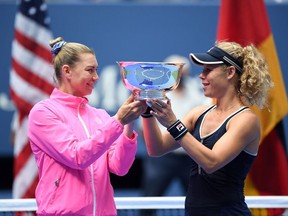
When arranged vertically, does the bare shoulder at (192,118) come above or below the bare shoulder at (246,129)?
below

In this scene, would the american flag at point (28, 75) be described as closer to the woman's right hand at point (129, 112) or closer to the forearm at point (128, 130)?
the forearm at point (128, 130)

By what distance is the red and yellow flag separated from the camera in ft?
17.2

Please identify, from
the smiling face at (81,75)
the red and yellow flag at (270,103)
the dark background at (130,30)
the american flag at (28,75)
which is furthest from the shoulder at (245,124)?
the dark background at (130,30)

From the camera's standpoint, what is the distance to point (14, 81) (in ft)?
22.3

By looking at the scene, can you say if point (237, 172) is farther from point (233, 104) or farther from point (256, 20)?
point (256, 20)

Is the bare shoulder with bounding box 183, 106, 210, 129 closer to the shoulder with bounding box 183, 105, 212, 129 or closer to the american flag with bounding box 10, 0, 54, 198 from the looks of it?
the shoulder with bounding box 183, 105, 212, 129

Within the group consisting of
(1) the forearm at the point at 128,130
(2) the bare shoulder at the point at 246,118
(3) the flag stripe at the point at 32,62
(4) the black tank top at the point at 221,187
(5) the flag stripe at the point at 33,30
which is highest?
(2) the bare shoulder at the point at 246,118

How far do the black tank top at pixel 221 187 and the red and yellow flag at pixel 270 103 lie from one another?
1.41 m

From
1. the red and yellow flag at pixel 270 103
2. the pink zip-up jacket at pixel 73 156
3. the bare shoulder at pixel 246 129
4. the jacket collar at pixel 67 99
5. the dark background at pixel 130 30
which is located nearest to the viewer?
the pink zip-up jacket at pixel 73 156

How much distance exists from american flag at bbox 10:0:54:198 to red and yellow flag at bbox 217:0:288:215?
1.94 m

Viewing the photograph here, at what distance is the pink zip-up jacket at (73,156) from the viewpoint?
3.66 metres

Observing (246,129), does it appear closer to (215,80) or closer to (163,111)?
(215,80)

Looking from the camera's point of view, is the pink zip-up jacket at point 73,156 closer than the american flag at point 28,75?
Yes

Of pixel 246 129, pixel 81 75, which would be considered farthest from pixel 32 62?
pixel 246 129
